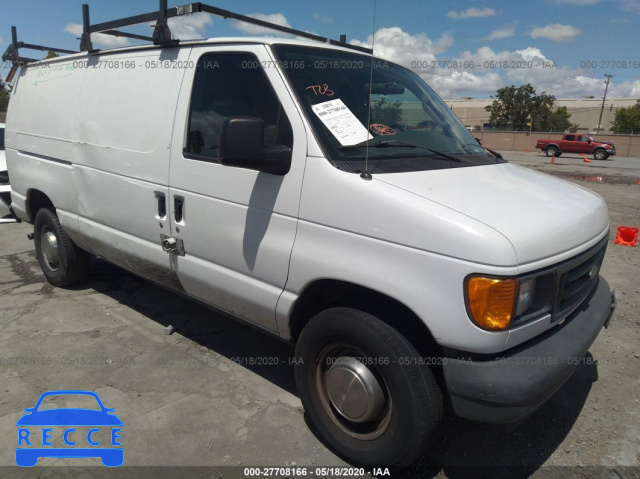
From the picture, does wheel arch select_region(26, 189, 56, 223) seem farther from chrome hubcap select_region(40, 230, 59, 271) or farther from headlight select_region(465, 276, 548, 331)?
headlight select_region(465, 276, 548, 331)

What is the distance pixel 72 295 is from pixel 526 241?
454 centimetres

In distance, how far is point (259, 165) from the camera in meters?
2.53

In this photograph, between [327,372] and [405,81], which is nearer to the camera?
[327,372]

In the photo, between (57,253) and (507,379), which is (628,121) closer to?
(57,253)

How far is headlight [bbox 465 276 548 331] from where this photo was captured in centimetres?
201

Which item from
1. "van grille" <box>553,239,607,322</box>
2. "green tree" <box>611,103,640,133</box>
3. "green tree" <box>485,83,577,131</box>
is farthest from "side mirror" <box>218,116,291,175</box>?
"green tree" <box>611,103,640,133</box>

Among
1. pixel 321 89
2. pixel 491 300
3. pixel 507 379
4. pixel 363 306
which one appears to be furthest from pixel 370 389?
pixel 321 89

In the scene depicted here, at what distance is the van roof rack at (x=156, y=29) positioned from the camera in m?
3.37

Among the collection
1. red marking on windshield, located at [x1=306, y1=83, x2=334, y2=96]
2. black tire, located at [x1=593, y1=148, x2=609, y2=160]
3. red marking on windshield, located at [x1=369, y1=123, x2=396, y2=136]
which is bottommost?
black tire, located at [x1=593, y1=148, x2=609, y2=160]

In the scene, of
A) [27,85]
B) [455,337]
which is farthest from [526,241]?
[27,85]

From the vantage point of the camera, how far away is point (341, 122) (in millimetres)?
2680

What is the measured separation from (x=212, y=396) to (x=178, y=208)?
1314 mm

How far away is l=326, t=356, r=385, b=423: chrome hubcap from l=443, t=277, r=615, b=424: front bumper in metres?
0.41

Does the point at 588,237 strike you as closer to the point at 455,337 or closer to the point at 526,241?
the point at 526,241
